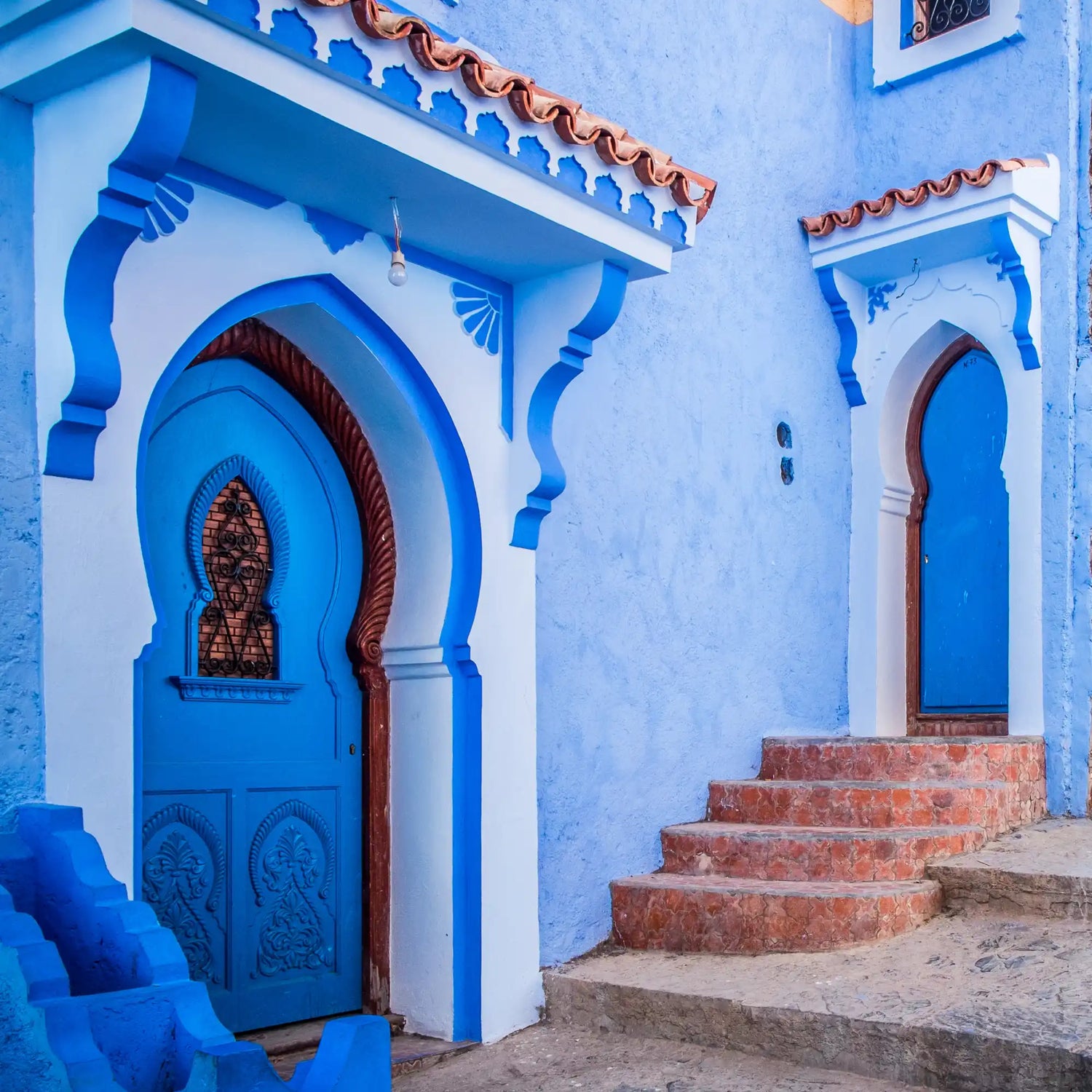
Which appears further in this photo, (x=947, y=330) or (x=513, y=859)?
(x=947, y=330)

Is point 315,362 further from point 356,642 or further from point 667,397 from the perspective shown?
point 667,397

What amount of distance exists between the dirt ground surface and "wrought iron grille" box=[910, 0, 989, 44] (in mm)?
5661

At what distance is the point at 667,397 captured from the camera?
612 centimetres

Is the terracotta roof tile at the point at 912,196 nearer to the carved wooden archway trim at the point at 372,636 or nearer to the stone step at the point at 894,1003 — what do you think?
the carved wooden archway trim at the point at 372,636

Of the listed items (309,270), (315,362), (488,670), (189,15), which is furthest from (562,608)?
(189,15)

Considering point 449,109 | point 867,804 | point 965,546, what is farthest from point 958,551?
point 449,109

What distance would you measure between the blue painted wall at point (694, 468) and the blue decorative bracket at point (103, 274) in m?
1.80

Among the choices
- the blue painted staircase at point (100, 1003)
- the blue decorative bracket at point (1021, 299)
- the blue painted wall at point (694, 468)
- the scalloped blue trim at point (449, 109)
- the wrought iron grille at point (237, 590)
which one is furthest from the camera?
the blue decorative bracket at point (1021, 299)

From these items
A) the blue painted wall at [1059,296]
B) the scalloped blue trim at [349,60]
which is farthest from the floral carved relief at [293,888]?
the blue painted wall at [1059,296]

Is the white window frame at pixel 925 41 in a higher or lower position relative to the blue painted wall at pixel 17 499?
higher

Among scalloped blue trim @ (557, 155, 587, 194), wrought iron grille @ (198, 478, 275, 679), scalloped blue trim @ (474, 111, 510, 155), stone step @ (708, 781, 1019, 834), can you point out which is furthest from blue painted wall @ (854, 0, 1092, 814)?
wrought iron grille @ (198, 478, 275, 679)

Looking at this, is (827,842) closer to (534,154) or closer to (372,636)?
(372,636)

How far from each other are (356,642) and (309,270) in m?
1.36

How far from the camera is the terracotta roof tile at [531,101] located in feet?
12.6
